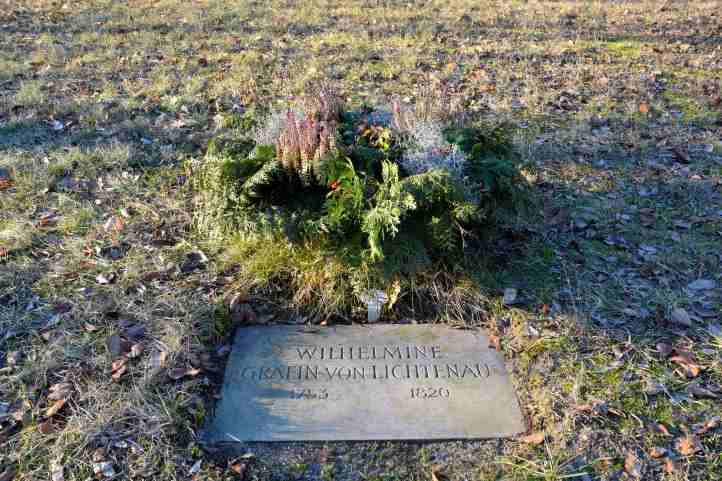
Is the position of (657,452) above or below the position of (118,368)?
below

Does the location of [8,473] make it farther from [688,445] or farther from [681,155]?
[681,155]

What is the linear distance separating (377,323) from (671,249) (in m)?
1.99

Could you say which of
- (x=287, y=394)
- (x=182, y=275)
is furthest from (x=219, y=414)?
(x=182, y=275)

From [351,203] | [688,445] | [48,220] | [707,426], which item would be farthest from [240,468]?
[48,220]

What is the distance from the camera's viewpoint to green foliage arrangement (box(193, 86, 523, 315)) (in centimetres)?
311

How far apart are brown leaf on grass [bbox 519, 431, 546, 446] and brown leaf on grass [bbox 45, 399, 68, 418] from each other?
208 centimetres

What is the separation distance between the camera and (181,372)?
9.61 feet

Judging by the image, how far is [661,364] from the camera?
9.69ft

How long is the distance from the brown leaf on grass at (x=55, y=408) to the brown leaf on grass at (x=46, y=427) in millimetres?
49

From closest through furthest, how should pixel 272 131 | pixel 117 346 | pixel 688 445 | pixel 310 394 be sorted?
pixel 688 445, pixel 310 394, pixel 117 346, pixel 272 131

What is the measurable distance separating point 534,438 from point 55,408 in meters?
2.15

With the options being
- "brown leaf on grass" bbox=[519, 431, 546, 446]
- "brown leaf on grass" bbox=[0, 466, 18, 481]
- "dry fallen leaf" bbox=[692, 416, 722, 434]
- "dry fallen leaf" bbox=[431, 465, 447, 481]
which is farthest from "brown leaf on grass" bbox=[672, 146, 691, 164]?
"brown leaf on grass" bbox=[0, 466, 18, 481]

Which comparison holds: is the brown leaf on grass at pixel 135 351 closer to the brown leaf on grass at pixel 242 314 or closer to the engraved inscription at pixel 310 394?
the brown leaf on grass at pixel 242 314

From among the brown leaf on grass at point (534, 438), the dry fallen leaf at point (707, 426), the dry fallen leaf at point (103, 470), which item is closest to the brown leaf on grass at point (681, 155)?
the dry fallen leaf at point (707, 426)
